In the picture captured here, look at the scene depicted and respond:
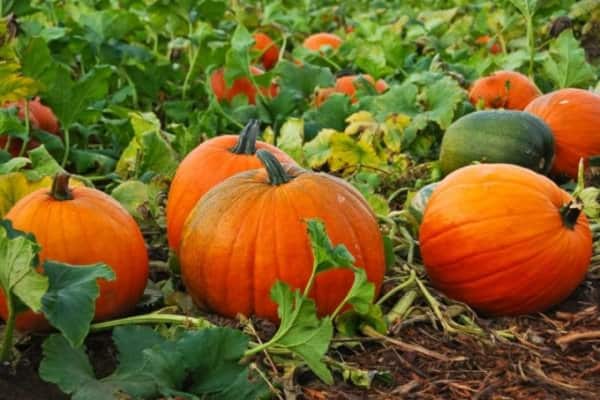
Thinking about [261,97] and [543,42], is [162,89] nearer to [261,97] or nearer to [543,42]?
[261,97]

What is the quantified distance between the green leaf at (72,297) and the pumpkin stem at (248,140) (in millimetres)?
1033

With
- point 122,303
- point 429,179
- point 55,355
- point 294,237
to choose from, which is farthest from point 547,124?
point 55,355

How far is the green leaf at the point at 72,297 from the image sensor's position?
2307 mm

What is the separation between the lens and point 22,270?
7.58 ft

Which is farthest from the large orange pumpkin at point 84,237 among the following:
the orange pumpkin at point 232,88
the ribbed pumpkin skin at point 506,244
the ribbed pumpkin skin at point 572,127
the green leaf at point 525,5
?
the green leaf at point 525,5

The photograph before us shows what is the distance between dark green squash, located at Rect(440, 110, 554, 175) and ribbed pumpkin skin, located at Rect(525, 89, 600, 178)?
149 mm

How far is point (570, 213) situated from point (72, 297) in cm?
144

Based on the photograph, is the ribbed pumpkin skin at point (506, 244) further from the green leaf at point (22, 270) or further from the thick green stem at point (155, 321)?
the green leaf at point (22, 270)

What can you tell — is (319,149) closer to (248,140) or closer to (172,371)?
(248,140)

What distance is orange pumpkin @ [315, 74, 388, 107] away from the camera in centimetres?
534

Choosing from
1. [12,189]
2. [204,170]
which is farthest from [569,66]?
[12,189]

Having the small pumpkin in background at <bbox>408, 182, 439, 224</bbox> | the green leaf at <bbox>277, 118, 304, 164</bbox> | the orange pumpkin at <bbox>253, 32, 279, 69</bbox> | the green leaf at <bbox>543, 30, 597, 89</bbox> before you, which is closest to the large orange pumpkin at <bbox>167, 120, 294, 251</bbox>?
the small pumpkin in background at <bbox>408, 182, 439, 224</bbox>

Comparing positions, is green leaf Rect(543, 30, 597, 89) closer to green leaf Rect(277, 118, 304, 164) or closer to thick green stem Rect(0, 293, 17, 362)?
green leaf Rect(277, 118, 304, 164)

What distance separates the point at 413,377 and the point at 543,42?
4.82 metres
